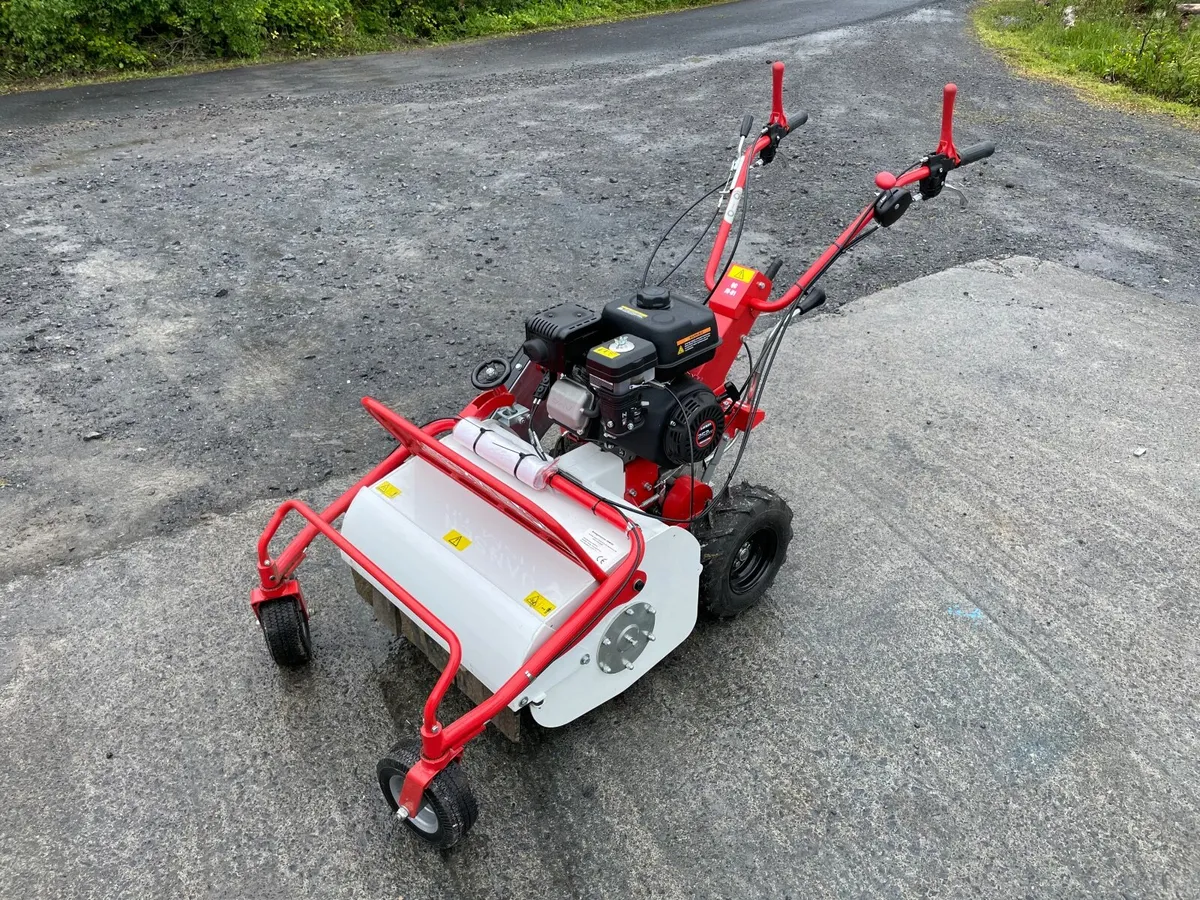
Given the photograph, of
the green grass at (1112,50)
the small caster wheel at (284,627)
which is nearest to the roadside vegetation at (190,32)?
the green grass at (1112,50)

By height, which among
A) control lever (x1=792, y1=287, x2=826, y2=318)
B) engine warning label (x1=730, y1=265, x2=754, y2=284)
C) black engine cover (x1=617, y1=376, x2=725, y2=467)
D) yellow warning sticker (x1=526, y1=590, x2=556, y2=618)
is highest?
engine warning label (x1=730, y1=265, x2=754, y2=284)

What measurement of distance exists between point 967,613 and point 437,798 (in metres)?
2.01

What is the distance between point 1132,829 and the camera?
2449mm

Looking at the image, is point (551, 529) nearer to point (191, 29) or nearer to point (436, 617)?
point (436, 617)

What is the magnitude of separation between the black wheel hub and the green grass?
8317 millimetres

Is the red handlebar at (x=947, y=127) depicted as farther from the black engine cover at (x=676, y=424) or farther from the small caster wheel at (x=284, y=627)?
the small caster wheel at (x=284, y=627)

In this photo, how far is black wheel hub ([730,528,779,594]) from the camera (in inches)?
119

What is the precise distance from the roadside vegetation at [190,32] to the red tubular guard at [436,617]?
8.99 meters

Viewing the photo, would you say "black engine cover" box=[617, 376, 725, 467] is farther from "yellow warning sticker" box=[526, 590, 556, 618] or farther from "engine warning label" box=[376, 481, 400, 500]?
"engine warning label" box=[376, 481, 400, 500]

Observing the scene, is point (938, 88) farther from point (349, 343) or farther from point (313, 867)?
point (313, 867)

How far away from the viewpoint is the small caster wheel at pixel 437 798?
216 cm

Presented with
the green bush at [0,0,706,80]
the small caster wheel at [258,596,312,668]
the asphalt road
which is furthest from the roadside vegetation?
the small caster wheel at [258,596,312,668]

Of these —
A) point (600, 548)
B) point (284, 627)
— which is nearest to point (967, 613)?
point (600, 548)

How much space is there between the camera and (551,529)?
2.19 metres
